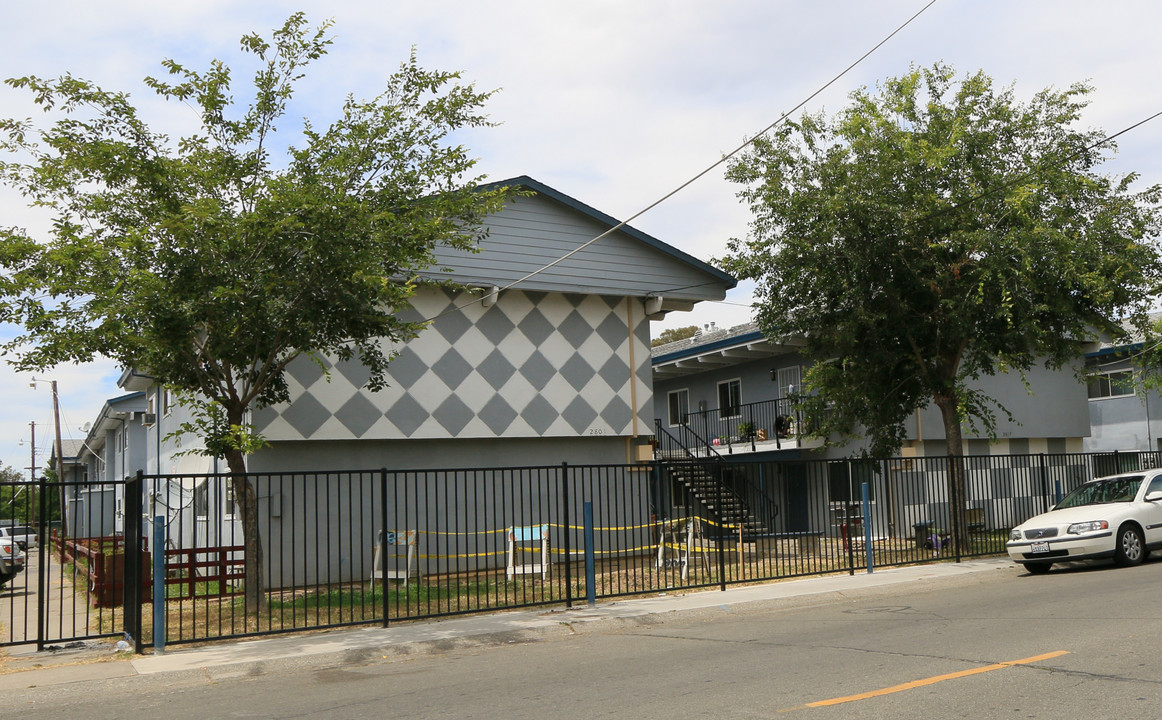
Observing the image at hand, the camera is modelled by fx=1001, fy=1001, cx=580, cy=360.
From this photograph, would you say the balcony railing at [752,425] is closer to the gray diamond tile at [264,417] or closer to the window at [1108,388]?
the gray diamond tile at [264,417]

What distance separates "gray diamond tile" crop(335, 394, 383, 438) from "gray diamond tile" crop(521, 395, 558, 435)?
317 cm

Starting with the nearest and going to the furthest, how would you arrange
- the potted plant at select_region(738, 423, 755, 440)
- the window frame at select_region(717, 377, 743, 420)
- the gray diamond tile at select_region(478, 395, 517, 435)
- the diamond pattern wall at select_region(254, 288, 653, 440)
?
the diamond pattern wall at select_region(254, 288, 653, 440) < the gray diamond tile at select_region(478, 395, 517, 435) < the potted plant at select_region(738, 423, 755, 440) < the window frame at select_region(717, 377, 743, 420)

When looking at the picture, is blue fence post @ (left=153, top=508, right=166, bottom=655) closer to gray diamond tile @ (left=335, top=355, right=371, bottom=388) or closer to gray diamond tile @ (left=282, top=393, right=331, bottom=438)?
gray diamond tile @ (left=282, top=393, right=331, bottom=438)

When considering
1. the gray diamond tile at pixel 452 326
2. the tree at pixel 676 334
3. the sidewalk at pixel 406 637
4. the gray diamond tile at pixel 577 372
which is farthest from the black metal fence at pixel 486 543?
the tree at pixel 676 334

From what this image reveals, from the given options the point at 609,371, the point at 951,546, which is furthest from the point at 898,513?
the point at 609,371

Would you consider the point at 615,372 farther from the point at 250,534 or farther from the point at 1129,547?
the point at 1129,547

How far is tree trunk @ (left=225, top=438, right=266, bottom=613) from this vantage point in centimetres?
1339

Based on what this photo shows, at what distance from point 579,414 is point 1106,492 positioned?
10033 mm

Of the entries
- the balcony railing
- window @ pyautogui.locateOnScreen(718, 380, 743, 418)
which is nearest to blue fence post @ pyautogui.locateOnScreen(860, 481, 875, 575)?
the balcony railing

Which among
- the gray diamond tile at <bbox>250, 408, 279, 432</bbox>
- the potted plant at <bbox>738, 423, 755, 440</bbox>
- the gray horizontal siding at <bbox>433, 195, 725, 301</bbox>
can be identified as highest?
the gray horizontal siding at <bbox>433, 195, 725, 301</bbox>

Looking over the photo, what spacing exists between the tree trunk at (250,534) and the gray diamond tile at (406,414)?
5.18m

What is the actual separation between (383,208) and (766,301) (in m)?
9.71

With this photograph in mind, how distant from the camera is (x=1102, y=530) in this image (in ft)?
52.7

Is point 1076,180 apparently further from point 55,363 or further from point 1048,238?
point 55,363
